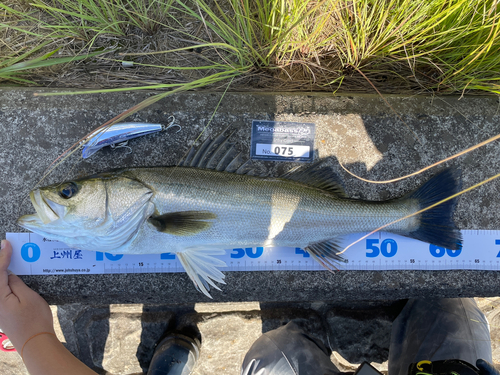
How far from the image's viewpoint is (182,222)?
5.50ft

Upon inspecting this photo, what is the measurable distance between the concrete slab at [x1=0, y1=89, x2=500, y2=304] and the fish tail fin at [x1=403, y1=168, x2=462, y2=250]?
0.58 ft

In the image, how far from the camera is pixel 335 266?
203 centimetres

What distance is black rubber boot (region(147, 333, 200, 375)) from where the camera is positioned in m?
2.30

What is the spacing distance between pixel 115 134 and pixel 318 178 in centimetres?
135

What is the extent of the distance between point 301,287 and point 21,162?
214cm

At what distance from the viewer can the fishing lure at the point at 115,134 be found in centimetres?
188

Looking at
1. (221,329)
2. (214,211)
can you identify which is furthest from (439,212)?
(221,329)

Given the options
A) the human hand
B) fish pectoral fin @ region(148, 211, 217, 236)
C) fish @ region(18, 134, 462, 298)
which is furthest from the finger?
fish pectoral fin @ region(148, 211, 217, 236)

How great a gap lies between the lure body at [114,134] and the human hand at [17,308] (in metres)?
0.88

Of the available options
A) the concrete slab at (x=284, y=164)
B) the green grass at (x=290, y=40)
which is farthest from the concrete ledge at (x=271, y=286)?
the green grass at (x=290, y=40)

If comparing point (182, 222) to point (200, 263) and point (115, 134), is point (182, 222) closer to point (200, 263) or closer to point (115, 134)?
point (200, 263)

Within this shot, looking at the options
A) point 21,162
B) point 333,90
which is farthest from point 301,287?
point 21,162

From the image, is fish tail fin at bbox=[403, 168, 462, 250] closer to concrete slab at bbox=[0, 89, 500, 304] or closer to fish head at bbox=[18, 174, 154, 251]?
concrete slab at bbox=[0, 89, 500, 304]

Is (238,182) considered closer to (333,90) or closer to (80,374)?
(333,90)
